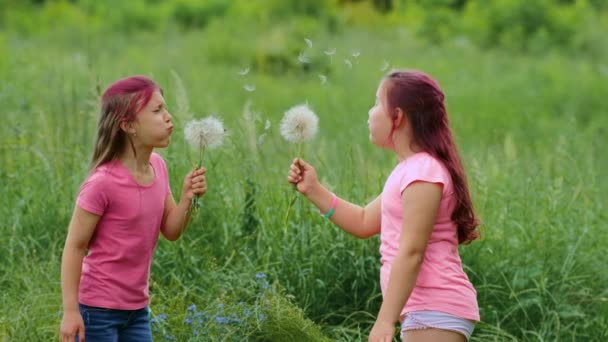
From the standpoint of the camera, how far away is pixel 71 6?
19312 mm

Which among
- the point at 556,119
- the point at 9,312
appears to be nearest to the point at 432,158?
the point at 9,312

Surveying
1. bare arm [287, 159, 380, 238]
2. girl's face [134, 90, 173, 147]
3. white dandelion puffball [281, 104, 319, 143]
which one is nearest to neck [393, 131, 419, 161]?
bare arm [287, 159, 380, 238]

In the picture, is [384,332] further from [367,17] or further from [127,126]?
[367,17]

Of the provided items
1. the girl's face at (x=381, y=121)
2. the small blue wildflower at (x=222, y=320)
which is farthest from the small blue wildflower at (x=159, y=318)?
the girl's face at (x=381, y=121)

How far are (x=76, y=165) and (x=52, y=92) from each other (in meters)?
3.40

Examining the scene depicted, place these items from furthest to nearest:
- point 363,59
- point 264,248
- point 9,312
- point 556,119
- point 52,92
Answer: point 363,59 < point 556,119 < point 52,92 < point 264,248 < point 9,312

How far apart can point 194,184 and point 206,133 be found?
0.24m

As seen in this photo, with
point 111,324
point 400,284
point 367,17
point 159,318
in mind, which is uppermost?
point 400,284

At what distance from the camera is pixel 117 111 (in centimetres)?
374

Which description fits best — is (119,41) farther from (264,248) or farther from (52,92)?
(264,248)

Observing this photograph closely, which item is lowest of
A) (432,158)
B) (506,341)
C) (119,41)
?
(119,41)

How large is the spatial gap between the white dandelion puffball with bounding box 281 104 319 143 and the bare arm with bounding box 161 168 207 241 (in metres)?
0.38

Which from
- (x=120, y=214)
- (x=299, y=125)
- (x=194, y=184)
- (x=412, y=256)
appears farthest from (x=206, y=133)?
(x=412, y=256)

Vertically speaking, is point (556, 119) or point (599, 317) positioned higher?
point (599, 317)
